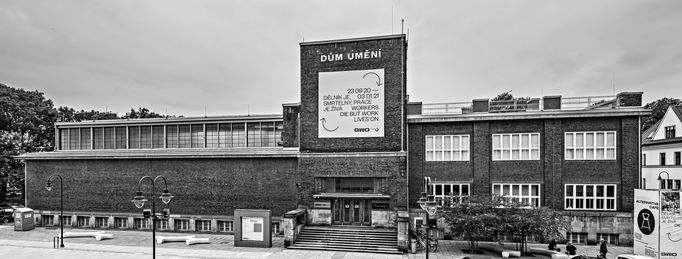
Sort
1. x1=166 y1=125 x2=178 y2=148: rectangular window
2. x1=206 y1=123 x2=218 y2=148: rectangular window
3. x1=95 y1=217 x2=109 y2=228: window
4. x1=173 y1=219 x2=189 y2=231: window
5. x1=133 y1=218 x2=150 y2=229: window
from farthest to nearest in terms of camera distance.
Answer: x1=166 y1=125 x2=178 y2=148: rectangular window, x1=206 y1=123 x2=218 y2=148: rectangular window, x1=95 y1=217 x2=109 y2=228: window, x1=133 y1=218 x2=150 y2=229: window, x1=173 y1=219 x2=189 y2=231: window

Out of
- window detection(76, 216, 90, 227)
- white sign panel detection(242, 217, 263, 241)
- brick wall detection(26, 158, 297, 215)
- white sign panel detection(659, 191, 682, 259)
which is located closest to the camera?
white sign panel detection(659, 191, 682, 259)

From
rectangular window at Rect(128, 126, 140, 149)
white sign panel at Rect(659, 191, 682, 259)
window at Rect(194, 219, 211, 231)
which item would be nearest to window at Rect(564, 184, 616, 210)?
white sign panel at Rect(659, 191, 682, 259)

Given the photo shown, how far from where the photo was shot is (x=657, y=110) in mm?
60375

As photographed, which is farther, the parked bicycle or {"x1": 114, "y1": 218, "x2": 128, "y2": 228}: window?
{"x1": 114, "y1": 218, "x2": 128, "y2": 228}: window

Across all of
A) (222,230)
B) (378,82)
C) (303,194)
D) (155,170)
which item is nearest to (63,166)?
(155,170)

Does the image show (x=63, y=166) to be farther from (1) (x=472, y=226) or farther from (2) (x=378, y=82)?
(1) (x=472, y=226)

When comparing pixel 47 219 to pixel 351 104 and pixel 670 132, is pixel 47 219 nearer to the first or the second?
pixel 351 104

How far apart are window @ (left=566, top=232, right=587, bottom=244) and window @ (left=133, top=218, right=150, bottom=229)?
33.3 meters

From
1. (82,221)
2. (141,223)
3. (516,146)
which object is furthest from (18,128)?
(516,146)

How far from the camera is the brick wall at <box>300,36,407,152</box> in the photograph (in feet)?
88.7

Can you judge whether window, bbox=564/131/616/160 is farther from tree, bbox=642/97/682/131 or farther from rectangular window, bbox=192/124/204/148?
tree, bbox=642/97/682/131

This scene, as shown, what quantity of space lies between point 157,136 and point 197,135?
14.0ft

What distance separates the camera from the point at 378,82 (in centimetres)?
2733

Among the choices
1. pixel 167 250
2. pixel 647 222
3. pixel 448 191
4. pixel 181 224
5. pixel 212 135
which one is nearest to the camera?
pixel 647 222
